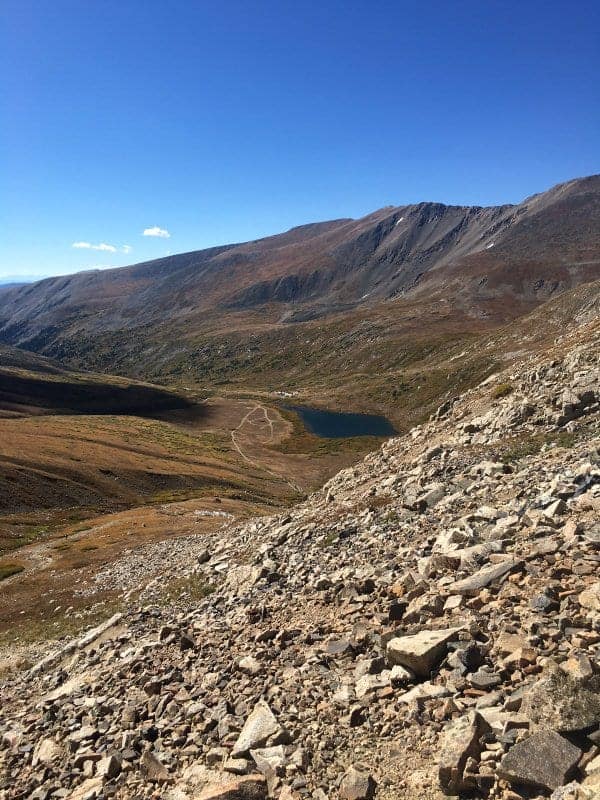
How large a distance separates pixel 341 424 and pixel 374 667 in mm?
160840

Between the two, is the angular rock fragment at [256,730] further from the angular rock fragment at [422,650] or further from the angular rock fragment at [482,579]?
the angular rock fragment at [482,579]

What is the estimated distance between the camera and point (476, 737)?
8.76m

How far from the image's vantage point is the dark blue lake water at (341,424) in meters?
160

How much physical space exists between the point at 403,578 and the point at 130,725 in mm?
8864

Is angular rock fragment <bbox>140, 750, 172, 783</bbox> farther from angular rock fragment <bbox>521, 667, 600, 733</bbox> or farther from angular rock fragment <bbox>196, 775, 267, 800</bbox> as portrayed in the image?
angular rock fragment <bbox>521, 667, 600, 733</bbox>

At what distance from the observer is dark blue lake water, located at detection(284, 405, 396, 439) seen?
16012cm

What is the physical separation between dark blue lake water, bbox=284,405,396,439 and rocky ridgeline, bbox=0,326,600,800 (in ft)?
436

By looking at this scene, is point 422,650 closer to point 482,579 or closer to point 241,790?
point 482,579

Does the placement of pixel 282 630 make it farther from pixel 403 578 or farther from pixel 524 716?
pixel 524 716

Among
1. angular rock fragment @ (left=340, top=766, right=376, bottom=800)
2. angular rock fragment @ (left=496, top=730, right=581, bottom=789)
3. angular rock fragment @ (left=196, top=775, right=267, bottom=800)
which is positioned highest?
angular rock fragment @ (left=496, top=730, right=581, bottom=789)

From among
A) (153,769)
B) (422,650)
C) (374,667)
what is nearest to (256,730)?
(153,769)

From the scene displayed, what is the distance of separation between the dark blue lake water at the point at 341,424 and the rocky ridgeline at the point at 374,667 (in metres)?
133

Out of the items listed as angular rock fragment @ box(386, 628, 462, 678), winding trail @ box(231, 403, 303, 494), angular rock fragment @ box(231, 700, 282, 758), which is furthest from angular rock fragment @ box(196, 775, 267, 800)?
winding trail @ box(231, 403, 303, 494)

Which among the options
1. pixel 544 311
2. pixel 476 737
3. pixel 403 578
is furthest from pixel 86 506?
pixel 544 311
